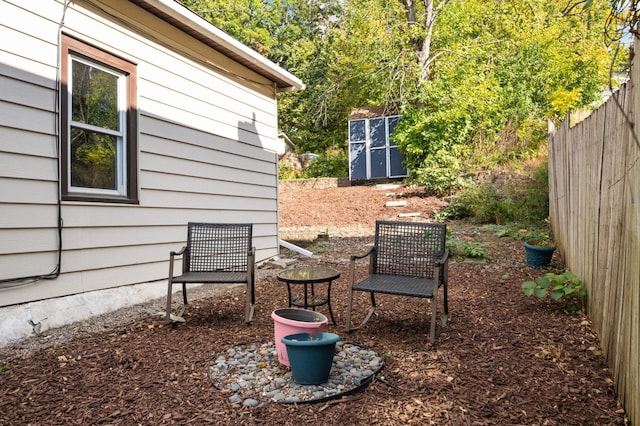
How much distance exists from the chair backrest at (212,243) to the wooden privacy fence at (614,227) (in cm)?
298

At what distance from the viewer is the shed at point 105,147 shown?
139 inches

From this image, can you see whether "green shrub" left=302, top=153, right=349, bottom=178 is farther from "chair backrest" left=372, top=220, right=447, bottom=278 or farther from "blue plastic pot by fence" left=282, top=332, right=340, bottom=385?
"blue plastic pot by fence" left=282, top=332, right=340, bottom=385

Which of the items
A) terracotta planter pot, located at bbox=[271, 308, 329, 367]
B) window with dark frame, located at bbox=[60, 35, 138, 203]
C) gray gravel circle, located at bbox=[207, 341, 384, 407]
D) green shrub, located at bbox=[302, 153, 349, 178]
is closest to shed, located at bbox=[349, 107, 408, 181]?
green shrub, located at bbox=[302, 153, 349, 178]

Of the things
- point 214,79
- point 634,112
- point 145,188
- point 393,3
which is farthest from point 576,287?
point 393,3

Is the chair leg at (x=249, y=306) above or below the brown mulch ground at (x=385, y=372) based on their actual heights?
above

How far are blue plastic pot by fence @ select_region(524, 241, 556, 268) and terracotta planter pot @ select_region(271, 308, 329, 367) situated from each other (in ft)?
11.5

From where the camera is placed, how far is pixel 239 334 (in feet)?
11.8

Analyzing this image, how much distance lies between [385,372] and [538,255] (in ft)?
10.9

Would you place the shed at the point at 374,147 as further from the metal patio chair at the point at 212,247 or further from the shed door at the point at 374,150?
the metal patio chair at the point at 212,247

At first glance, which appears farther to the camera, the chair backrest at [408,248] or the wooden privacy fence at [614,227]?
the chair backrest at [408,248]

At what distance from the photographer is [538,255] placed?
5145 mm

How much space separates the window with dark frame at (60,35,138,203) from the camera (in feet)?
13.0

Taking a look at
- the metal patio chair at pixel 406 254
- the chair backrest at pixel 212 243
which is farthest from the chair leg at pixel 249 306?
the metal patio chair at pixel 406 254

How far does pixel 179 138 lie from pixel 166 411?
11.9 feet
